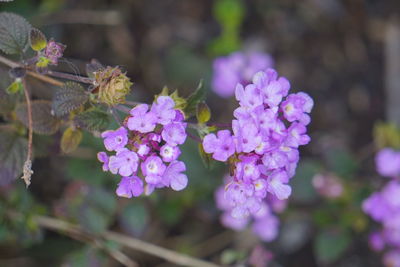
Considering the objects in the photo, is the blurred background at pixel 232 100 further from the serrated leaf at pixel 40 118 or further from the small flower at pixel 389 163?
the serrated leaf at pixel 40 118

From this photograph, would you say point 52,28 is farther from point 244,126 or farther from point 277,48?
point 244,126

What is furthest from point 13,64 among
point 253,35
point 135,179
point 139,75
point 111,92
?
point 253,35

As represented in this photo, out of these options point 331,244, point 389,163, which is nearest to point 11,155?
point 331,244

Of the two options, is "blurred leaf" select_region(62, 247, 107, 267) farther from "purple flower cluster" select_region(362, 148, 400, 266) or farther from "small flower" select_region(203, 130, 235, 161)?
"purple flower cluster" select_region(362, 148, 400, 266)

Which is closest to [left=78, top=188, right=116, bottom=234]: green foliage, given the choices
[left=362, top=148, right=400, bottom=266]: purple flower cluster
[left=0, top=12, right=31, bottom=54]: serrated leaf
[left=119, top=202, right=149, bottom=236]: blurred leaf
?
[left=119, top=202, right=149, bottom=236]: blurred leaf

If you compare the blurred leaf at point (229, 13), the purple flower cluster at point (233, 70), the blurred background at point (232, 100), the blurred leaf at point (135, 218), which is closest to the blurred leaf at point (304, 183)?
the blurred background at point (232, 100)

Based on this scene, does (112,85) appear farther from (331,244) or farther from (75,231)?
(331,244)
